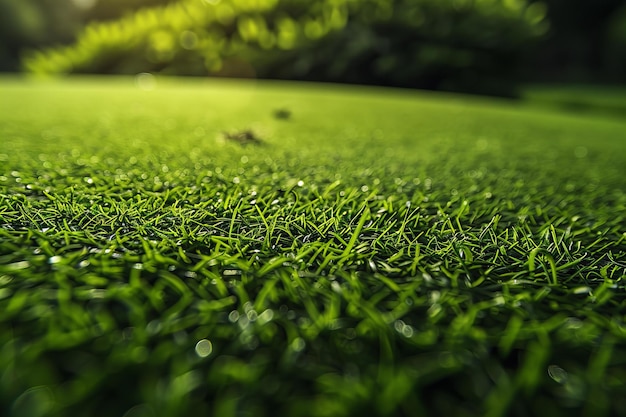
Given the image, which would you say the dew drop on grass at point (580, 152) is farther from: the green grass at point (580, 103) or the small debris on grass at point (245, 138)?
the green grass at point (580, 103)

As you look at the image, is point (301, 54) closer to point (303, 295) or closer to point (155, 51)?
point (155, 51)

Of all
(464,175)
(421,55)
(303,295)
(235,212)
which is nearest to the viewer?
(303,295)

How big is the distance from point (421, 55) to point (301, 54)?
2420 mm

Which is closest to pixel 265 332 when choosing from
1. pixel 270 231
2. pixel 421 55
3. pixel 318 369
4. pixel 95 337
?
pixel 318 369

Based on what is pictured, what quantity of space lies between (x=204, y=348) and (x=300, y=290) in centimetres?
24

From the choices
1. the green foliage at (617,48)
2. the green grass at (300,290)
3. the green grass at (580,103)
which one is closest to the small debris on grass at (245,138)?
the green grass at (300,290)

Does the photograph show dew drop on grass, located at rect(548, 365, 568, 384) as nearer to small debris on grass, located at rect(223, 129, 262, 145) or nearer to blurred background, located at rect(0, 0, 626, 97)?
small debris on grass, located at rect(223, 129, 262, 145)

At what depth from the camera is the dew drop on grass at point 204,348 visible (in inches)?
28.5

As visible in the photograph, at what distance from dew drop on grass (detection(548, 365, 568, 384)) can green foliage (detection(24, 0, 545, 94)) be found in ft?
28.2

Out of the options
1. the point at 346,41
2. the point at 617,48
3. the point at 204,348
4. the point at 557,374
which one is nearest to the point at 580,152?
the point at 557,374

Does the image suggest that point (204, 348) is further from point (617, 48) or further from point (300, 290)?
point (617, 48)

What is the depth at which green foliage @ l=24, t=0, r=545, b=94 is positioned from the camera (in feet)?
29.6

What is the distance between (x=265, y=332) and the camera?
78 centimetres

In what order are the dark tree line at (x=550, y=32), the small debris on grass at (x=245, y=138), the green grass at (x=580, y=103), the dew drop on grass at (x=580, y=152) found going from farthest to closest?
the dark tree line at (x=550, y=32)
the green grass at (x=580, y=103)
the dew drop on grass at (x=580, y=152)
the small debris on grass at (x=245, y=138)
